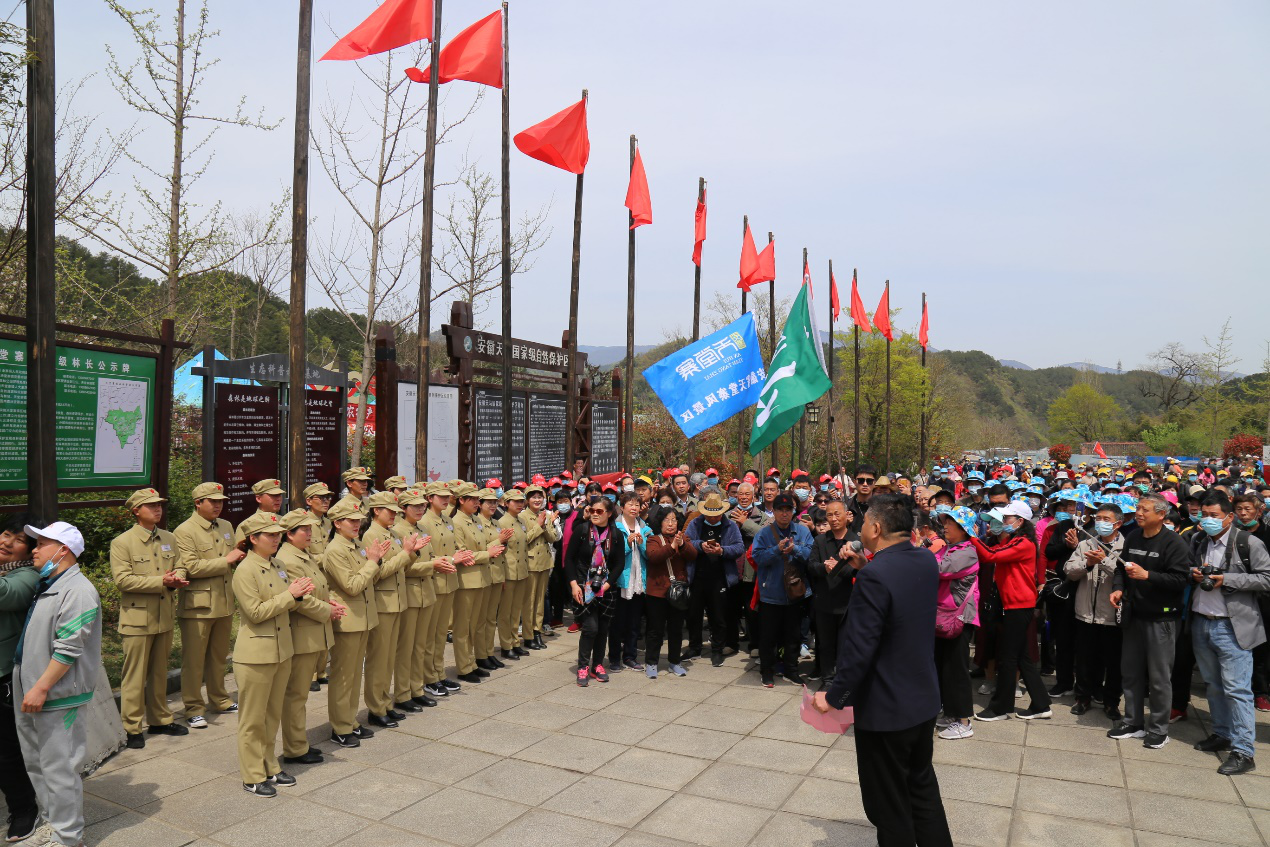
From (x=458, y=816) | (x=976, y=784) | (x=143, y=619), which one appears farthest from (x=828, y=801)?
(x=143, y=619)

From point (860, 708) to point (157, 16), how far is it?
14949mm

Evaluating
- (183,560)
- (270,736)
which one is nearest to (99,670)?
(270,736)

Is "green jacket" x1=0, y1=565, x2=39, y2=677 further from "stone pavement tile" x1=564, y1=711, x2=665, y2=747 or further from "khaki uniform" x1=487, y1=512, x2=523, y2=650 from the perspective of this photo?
"khaki uniform" x1=487, y1=512, x2=523, y2=650

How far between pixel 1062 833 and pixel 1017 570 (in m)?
2.46

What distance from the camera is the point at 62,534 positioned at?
477 cm

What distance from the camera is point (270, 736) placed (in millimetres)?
5730

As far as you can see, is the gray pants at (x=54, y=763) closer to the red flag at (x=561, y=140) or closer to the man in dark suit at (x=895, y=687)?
the man in dark suit at (x=895, y=687)

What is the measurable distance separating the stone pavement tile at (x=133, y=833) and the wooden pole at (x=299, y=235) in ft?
14.3

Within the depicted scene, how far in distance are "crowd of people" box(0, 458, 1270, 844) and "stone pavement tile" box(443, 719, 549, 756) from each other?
2.33ft

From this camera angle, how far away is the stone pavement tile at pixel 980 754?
6207mm

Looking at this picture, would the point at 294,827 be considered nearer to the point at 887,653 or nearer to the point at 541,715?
the point at 541,715

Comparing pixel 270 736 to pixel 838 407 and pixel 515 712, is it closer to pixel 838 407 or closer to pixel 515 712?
pixel 515 712

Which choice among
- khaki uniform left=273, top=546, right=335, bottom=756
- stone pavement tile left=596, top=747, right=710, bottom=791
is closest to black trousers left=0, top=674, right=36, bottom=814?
khaki uniform left=273, top=546, right=335, bottom=756

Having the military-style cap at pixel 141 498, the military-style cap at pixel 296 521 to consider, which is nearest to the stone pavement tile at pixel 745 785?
the military-style cap at pixel 296 521
